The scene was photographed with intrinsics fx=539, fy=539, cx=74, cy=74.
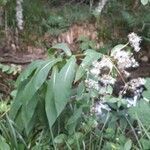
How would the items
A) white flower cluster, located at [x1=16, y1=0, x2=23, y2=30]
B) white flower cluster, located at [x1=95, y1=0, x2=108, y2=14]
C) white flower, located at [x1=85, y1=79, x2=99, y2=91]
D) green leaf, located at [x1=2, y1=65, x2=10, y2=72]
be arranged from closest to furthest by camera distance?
1. white flower, located at [x1=85, y1=79, x2=99, y2=91]
2. green leaf, located at [x1=2, y1=65, x2=10, y2=72]
3. white flower cluster, located at [x1=16, y1=0, x2=23, y2=30]
4. white flower cluster, located at [x1=95, y1=0, x2=108, y2=14]

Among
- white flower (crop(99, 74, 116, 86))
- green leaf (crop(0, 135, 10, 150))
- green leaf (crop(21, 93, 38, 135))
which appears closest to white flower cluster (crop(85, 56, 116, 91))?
white flower (crop(99, 74, 116, 86))

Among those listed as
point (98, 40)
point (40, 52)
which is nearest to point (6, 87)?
point (40, 52)

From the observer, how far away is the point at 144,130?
9.43 ft

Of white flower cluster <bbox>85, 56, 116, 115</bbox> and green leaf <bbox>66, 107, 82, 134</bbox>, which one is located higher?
white flower cluster <bbox>85, 56, 116, 115</bbox>

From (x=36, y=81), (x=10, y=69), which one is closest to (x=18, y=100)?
(x=36, y=81)

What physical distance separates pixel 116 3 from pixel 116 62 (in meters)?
3.09

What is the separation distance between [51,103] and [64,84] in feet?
0.47

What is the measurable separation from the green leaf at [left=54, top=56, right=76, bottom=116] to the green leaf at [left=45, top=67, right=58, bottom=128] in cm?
4

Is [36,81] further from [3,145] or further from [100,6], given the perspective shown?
[100,6]

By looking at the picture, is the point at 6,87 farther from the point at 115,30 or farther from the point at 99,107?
the point at 99,107

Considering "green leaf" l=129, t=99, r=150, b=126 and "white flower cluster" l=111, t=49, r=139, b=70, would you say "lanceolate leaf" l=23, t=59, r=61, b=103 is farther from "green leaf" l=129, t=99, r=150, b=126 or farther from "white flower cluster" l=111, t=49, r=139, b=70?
"green leaf" l=129, t=99, r=150, b=126

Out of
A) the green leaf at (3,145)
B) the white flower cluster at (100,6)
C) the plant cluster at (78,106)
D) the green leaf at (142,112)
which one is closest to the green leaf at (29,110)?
the plant cluster at (78,106)

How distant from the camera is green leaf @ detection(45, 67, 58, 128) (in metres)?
2.83

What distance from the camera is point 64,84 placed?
109 inches
